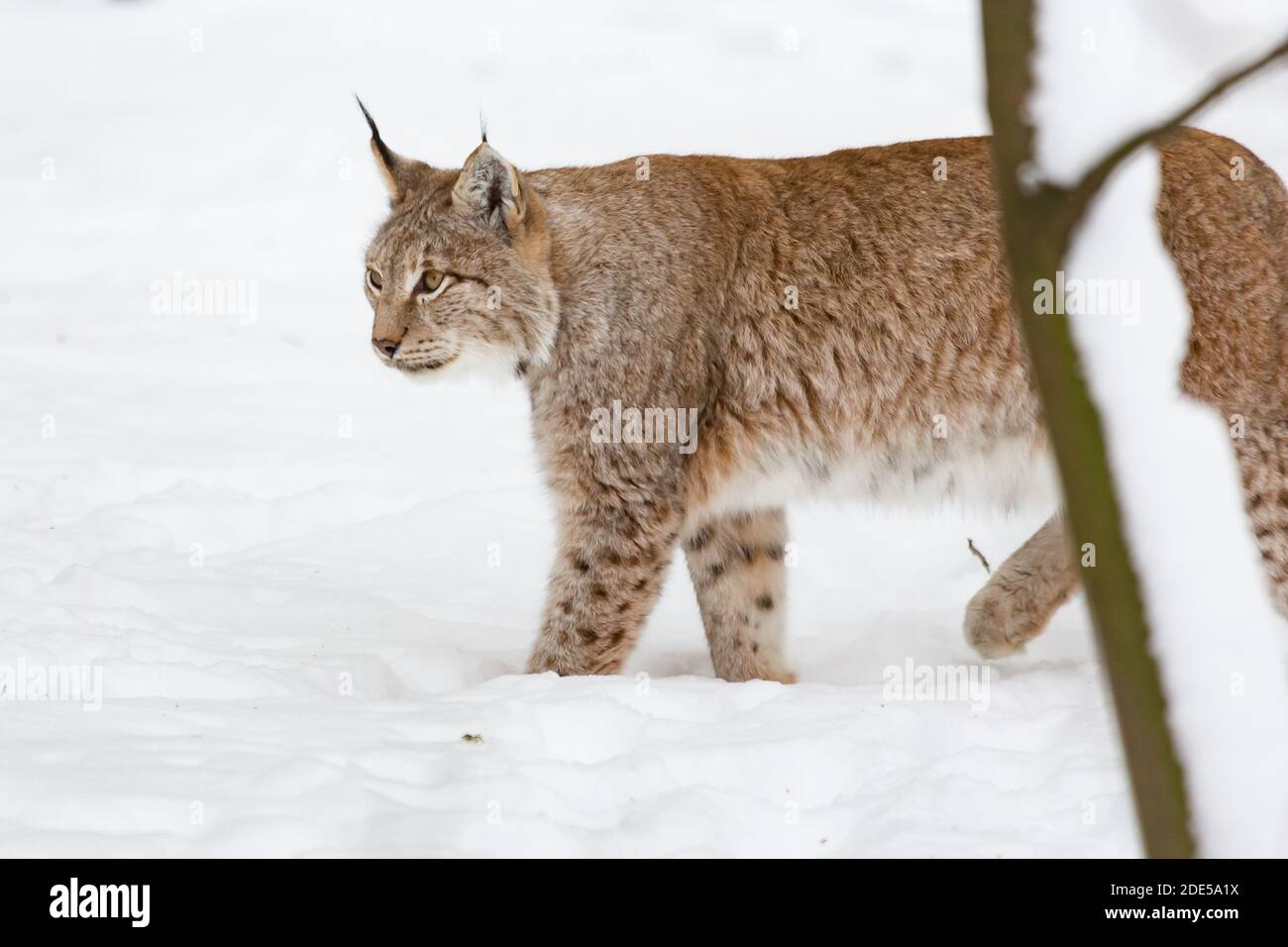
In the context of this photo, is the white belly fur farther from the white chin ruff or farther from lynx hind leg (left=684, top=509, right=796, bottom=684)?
the white chin ruff

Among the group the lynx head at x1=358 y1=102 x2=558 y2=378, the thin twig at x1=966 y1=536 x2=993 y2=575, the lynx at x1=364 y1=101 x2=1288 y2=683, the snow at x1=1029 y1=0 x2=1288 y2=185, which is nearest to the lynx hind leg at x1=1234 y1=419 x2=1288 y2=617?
the lynx at x1=364 y1=101 x2=1288 y2=683

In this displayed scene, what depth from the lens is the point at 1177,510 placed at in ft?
5.41

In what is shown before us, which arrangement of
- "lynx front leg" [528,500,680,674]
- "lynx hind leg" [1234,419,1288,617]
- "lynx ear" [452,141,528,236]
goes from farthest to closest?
1. "lynx ear" [452,141,528,236]
2. "lynx front leg" [528,500,680,674]
3. "lynx hind leg" [1234,419,1288,617]

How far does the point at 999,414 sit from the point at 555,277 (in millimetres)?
1429

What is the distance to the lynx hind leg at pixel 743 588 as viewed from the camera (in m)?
4.96

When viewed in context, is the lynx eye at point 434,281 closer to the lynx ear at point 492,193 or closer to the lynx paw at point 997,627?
the lynx ear at point 492,193

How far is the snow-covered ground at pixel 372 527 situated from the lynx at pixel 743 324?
54cm

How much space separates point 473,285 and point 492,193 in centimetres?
29

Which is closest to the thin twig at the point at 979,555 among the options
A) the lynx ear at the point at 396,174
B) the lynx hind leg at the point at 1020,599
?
the lynx hind leg at the point at 1020,599

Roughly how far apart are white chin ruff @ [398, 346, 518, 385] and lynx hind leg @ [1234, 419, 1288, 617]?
7.12 feet

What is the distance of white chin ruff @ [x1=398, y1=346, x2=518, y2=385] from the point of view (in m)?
4.72
